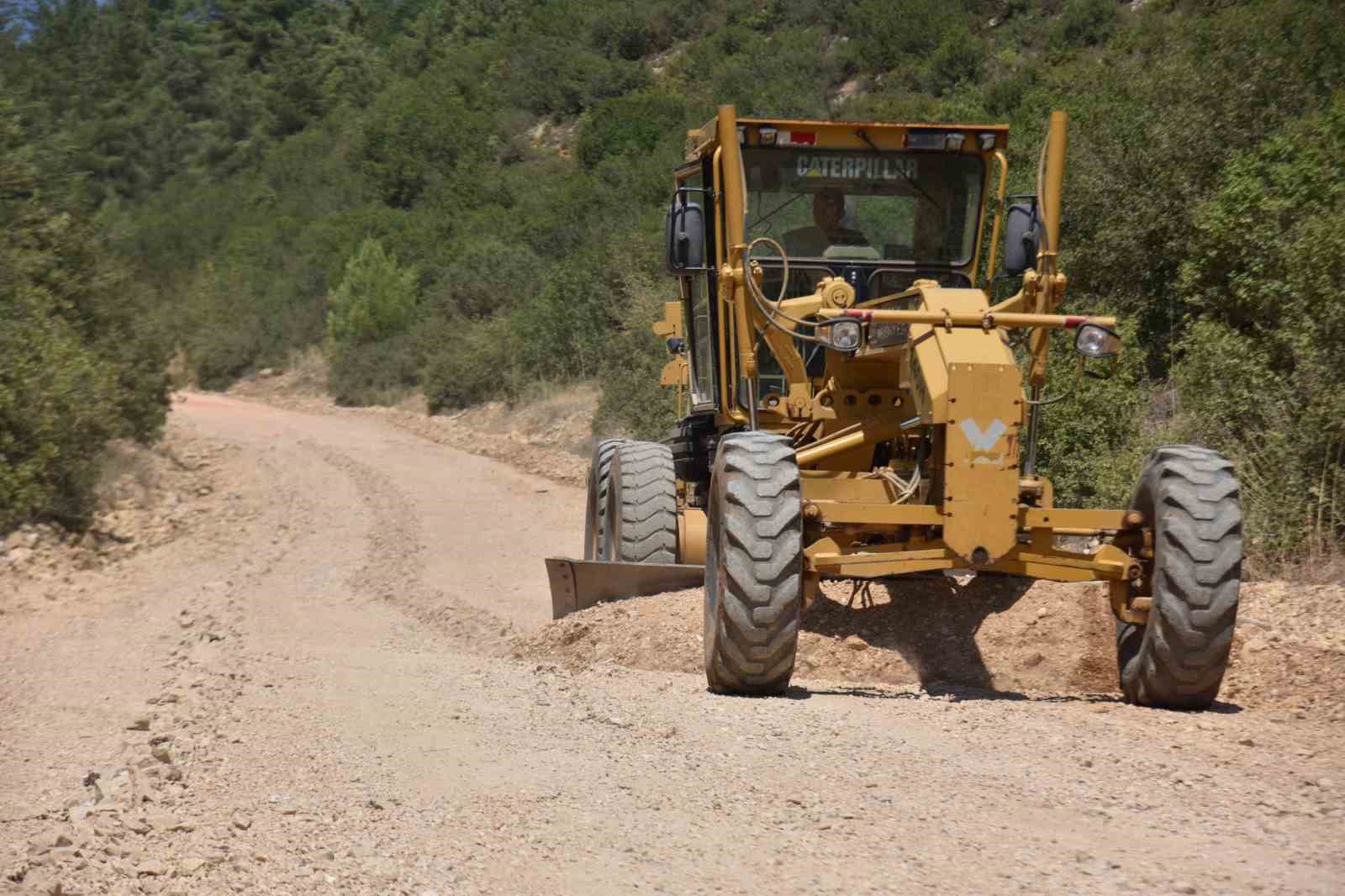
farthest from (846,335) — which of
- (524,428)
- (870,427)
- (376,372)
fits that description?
(376,372)

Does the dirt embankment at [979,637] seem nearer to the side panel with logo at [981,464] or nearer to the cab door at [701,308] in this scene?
the side panel with logo at [981,464]

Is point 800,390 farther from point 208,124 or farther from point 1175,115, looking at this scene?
point 208,124

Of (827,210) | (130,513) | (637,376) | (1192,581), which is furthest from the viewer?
(637,376)

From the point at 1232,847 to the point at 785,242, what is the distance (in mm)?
5203

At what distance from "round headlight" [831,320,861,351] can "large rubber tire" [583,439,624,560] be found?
3.37 metres

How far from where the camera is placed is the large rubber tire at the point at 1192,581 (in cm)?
690

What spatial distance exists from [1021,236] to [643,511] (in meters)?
3.00

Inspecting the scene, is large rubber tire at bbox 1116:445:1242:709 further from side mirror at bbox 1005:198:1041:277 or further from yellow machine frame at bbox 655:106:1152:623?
side mirror at bbox 1005:198:1041:277

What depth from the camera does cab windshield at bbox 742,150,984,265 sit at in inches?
362

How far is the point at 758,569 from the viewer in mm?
6910

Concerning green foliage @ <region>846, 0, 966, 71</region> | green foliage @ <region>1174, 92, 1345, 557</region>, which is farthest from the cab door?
green foliage @ <region>846, 0, 966, 71</region>

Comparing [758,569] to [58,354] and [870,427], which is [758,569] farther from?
[58,354]

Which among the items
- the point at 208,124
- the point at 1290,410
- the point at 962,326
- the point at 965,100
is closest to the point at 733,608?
the point at 962,326

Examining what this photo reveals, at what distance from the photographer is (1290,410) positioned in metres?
10.9
